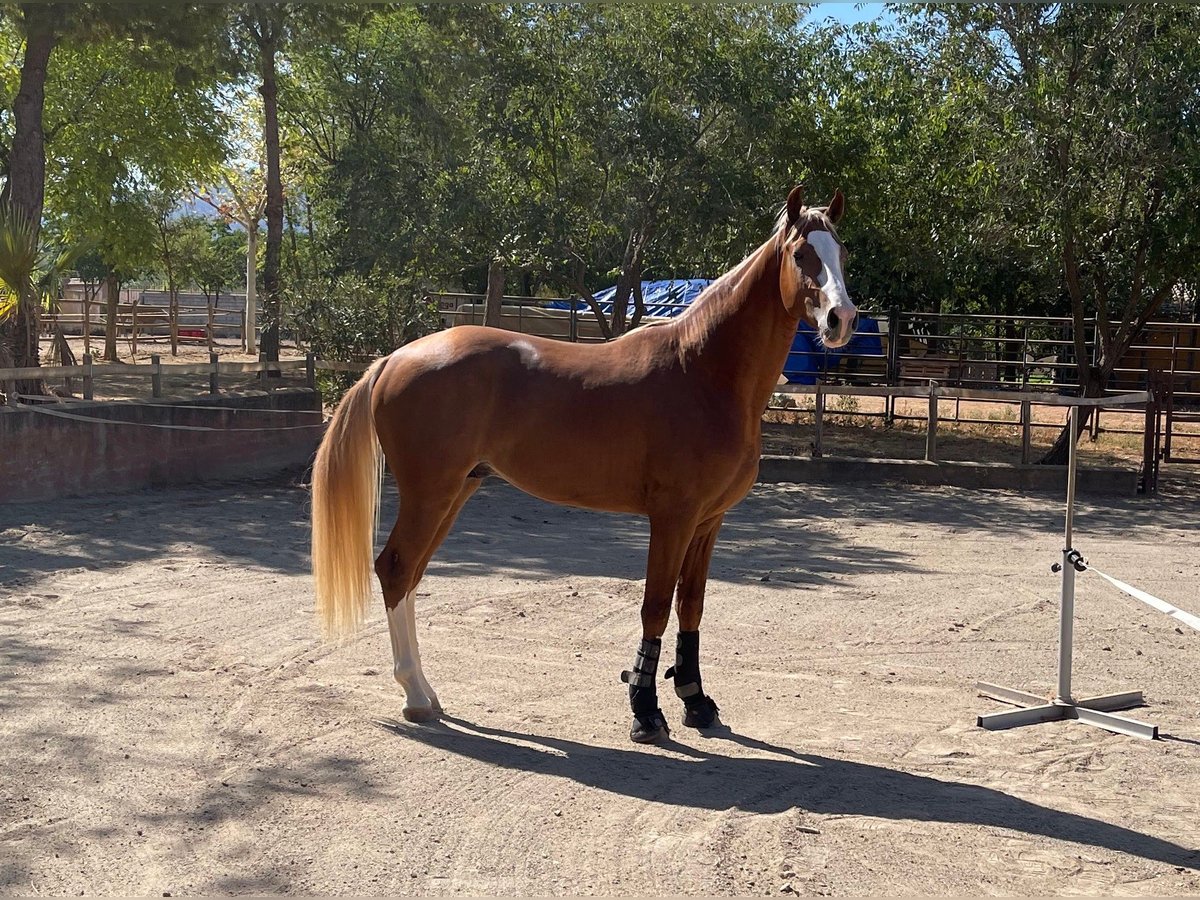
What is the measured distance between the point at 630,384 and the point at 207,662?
2388 mm

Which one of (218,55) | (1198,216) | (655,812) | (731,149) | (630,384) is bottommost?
(655,812)

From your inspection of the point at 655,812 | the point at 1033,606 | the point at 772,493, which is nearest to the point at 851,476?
the point at 772,493

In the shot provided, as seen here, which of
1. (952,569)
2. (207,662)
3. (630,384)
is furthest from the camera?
(952,569)

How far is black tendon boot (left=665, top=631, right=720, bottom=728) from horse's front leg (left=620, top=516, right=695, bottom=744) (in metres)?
0.14

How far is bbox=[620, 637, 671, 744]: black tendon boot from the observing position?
461 cm

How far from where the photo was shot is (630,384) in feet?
15.6

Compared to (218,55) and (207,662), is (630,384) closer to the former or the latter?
(207,662)

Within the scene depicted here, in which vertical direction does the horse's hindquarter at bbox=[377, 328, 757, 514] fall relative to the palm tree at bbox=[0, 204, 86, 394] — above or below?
below

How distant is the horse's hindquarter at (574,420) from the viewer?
4.62m

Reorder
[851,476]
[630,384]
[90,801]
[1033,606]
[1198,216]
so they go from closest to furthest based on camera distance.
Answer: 1. [90,801]
2. [630,384]
3. [1033,606]
4. [1198,216]
5. [851,476]

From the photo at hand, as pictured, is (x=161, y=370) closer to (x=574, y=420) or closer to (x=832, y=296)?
(x=574, y=420)

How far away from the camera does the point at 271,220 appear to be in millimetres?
17109

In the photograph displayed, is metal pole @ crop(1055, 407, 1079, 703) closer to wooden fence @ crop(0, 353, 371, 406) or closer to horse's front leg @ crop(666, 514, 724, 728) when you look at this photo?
horse's front leg @ crop(666, 514, 724, 728)

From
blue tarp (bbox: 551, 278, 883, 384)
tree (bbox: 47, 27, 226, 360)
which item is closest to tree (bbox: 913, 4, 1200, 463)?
blue tarp (bbox: 551, 278, 883, 384)
